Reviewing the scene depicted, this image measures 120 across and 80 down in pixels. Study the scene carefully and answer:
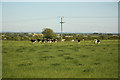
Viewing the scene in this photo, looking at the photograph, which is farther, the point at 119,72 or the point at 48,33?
the point at 48,33

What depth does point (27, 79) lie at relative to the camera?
7996mm

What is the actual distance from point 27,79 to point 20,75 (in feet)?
2.77

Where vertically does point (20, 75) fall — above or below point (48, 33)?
below

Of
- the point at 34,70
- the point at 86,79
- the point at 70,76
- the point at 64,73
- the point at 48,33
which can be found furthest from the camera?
the point at 48,33

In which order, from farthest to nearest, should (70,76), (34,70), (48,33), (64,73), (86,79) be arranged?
(48,33) < (34,70) < (64,73) < (70,76) < (86,79)

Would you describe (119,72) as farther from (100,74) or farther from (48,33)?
(48,33)

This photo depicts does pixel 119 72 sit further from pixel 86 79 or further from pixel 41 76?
pixel 41 76

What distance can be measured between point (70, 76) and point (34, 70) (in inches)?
98.4

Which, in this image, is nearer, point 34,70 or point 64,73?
point 64,73

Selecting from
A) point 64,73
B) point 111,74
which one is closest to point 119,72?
point 111,74

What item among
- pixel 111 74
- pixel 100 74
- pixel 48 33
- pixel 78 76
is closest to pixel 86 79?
pixel 78 76

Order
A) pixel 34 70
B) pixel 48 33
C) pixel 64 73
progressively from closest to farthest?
pixel 64 73 < pixel 34 70 < pixel 48 33

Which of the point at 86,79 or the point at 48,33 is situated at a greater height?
the point at 48,33

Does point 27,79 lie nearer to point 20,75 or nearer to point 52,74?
point 20,75
